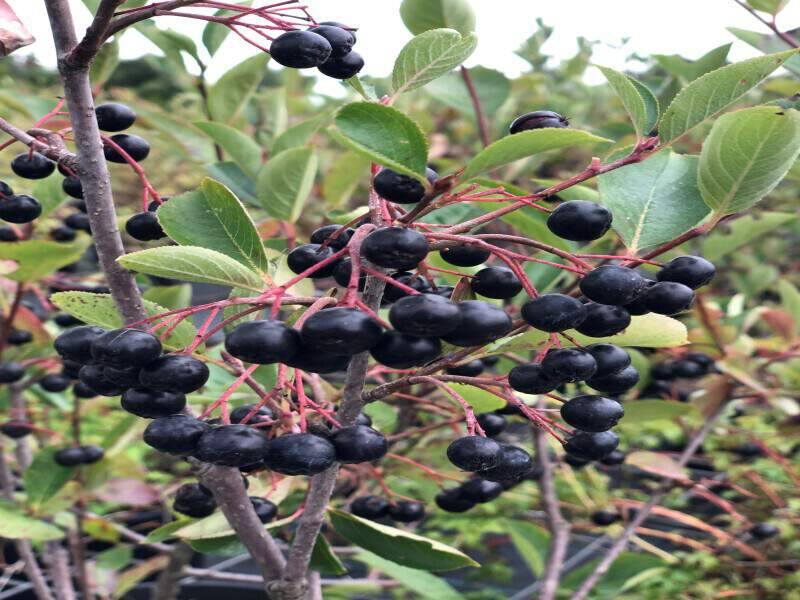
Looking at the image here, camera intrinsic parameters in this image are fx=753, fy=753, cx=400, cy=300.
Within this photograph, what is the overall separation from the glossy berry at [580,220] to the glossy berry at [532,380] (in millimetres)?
165

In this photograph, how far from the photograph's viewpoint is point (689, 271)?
0.89 metres

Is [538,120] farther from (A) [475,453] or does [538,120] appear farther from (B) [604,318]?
(A) [475,453]

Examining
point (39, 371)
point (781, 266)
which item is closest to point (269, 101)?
point (39, 371)

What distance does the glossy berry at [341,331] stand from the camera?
2.37ft

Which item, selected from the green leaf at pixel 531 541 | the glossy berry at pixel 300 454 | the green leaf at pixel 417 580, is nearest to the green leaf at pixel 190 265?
the glossy berry at pixel 300 454

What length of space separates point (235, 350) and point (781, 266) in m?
5.18

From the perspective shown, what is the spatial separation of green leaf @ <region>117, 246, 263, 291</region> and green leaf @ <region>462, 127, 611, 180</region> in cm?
27

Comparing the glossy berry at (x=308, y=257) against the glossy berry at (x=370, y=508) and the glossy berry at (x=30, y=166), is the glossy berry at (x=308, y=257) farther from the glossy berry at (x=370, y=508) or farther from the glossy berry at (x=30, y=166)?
the glossy berry at (x=370, y=508)

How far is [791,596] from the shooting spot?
8.25 feet

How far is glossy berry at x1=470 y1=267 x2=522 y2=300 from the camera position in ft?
3.22

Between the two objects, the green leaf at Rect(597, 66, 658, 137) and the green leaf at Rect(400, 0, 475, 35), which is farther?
the green leaf at Rect(400, 0, 475, 35)

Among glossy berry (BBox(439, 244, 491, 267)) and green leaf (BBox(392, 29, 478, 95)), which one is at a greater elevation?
green leaf (BBox(392, 29, 478, 95))

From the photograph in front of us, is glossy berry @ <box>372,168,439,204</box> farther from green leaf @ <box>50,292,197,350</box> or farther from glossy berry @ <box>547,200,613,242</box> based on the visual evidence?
green leaf @ <box>50,292,197,350</box>

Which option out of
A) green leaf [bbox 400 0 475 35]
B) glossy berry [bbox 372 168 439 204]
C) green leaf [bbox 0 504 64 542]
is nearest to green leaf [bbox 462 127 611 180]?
glossy berry [bbox 372 168 439 204]
